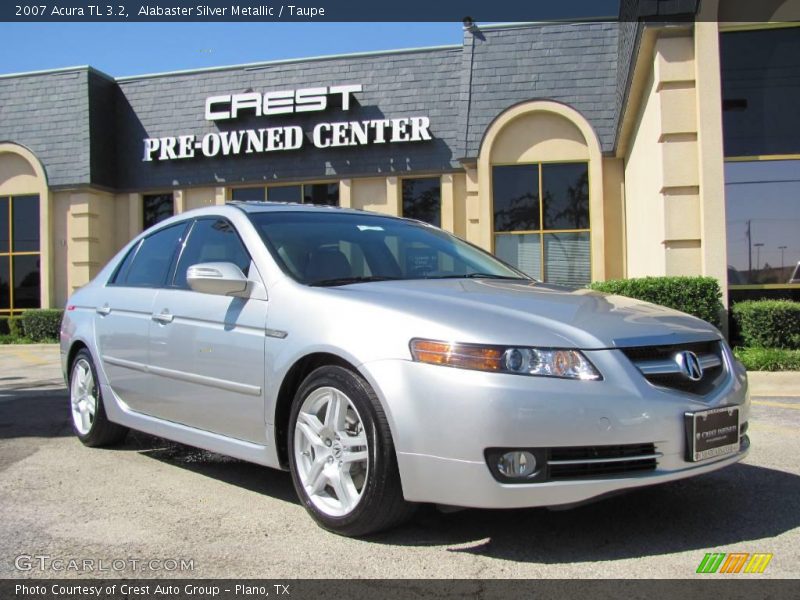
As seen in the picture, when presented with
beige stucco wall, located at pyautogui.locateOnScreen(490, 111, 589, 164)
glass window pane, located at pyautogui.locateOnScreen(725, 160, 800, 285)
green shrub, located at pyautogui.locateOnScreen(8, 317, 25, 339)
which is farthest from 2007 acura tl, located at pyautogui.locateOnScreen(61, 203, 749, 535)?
green shrub, located at pyautogui.locateOnScreen(8, 317, 25, 339)

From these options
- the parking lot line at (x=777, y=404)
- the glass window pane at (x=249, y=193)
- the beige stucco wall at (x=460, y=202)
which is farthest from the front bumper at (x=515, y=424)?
the glass window pane at (x=249, y=193)

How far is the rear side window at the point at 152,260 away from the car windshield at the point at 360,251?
84 centimetres

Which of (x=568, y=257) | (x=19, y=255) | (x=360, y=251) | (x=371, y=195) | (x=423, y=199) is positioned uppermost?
(x=371, y=195)

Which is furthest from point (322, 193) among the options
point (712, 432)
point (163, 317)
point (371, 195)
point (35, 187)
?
point (712, 432)

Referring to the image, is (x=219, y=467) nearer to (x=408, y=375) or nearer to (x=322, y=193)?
(x=408, y=375)

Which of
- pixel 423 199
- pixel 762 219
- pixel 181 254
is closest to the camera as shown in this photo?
pixel 181 254

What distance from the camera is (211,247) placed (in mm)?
4328

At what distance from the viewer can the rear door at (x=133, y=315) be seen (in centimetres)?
452

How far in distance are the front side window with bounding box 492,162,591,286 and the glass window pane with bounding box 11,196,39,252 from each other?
1118 centimetres

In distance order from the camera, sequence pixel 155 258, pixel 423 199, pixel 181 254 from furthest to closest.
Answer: pixel 423 199 < pixel 155 258 < pixel 181 254

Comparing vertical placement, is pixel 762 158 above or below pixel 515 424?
above

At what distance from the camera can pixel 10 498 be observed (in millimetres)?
3971

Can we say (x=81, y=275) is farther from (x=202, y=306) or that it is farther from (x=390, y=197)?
(x=202, y=306)

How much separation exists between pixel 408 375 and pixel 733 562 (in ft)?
4.80
